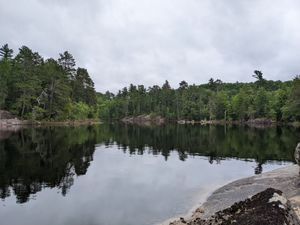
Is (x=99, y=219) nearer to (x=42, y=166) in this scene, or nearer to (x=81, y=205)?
(x=81, y=205)

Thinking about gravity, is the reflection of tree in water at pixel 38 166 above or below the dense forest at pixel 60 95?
below

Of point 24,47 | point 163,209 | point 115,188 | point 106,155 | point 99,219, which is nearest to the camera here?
point 99,219

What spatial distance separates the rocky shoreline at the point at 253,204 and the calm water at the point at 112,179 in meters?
1.73

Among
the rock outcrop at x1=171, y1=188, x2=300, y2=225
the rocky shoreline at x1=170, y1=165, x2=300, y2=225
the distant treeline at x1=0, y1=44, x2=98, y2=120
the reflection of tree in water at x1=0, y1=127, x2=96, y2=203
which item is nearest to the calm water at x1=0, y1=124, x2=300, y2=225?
the reflection of tree in water at x1=0, y1=127, x2=96, y2=203

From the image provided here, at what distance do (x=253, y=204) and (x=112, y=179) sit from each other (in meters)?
16.9

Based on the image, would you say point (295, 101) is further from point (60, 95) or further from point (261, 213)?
point (261, 213)

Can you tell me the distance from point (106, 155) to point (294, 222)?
35.2 metres

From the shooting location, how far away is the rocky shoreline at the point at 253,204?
14.6m

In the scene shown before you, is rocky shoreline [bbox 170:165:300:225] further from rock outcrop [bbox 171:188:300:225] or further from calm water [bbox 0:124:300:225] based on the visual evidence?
calm water [bbox 0:124:300:225]

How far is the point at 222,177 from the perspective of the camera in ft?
108

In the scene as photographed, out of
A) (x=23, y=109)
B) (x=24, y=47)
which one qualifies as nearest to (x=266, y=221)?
(x=23, y=109)

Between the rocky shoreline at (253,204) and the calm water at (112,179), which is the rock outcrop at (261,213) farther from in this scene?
the calm water at (112,179)

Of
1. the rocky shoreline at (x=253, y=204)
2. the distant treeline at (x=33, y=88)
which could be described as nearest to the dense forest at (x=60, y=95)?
the distant treeline at (x=33, y=88)

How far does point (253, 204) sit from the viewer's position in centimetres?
1727
